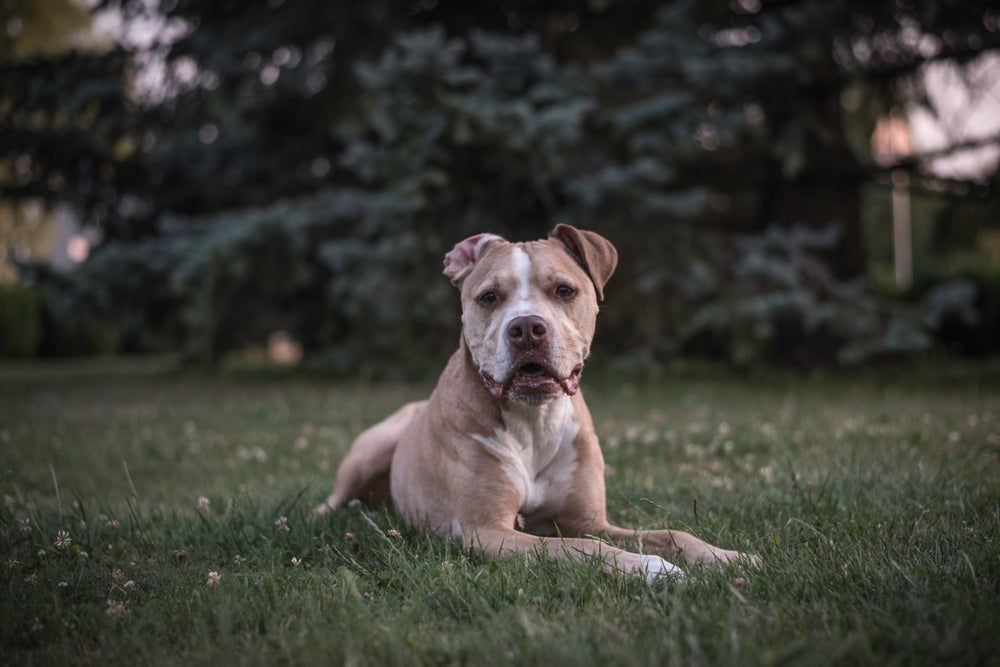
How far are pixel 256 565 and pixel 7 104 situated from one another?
1135 centimetres

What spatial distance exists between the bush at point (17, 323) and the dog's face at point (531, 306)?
67.1ft

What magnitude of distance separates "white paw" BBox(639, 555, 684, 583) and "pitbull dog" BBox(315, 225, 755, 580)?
184 mm

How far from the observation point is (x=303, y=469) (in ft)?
18.4

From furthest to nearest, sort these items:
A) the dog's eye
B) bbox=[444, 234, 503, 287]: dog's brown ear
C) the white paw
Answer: bbox=[444, 234, 503, 287]: dog's brown ear, the dog's eye, the white paw

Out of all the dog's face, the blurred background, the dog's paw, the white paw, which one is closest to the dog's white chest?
the dog's face

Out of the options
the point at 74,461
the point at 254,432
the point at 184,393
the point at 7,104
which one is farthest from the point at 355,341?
the point at 7,104

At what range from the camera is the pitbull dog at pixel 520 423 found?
10.9 ft

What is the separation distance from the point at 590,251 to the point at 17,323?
21.5 meters

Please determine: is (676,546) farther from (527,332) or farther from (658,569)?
(527,332)

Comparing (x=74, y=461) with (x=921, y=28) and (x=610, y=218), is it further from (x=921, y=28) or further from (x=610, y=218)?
(x=921, y=28)

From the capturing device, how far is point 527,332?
3277 millimetres

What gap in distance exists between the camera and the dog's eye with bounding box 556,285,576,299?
3.61 meters

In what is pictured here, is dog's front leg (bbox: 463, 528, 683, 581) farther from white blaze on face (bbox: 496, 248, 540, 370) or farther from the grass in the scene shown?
white blaze on face (bbox: 496, 248, 540, 370)

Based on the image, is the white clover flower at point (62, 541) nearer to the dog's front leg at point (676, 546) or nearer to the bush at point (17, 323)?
the dog's front leg at point (676, 546)
